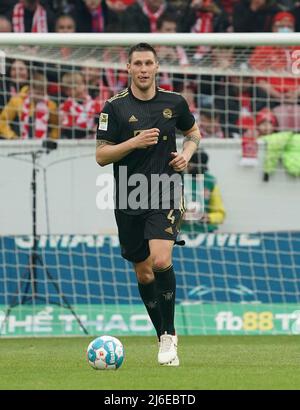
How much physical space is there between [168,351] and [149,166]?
1.45m

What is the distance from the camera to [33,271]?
43.2 ft

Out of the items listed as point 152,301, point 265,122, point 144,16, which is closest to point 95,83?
point 265,122

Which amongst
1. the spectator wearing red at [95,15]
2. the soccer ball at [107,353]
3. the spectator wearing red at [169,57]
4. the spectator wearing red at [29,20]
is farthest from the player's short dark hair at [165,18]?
the soccer ball at [107,353]

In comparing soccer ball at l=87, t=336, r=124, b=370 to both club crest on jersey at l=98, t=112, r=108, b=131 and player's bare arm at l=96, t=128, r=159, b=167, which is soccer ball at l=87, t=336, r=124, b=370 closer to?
player's bare arm at l=96, t=128, r=159, b=167

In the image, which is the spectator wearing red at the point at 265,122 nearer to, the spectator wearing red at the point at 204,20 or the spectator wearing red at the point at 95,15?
the spectator wearing red at the point at 204,20

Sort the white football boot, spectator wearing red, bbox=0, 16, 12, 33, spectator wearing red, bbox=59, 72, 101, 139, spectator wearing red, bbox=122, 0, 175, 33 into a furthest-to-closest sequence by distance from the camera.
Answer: spectator wearing red, bbox=122, 0, 175, 33 < spectator wearing red, bbox=0, 16, 12, 33 < spectator wearing red, bbox=59, 72, 101, 139 < the white football boot

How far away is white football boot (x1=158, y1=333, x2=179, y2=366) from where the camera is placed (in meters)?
8.59

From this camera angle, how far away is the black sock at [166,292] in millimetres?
8805

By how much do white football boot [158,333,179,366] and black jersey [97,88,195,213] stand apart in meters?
1.06

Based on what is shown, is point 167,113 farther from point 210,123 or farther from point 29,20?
point 29,20

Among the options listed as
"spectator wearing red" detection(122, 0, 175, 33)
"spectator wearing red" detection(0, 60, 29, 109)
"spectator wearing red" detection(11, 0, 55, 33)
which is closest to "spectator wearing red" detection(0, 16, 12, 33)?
"spectator wearing red" detection(11, 0, 55, 33)
